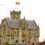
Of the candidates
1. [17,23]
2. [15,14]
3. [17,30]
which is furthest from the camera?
[15,14]

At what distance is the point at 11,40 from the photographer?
108375 millimetres

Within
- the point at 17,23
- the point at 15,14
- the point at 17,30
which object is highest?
the point at 15,14

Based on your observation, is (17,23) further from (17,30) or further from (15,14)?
(15,14)

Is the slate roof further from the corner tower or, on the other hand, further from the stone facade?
the corner tower

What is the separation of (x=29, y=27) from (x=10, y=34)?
343 inches

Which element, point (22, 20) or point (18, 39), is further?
point (22, 20)

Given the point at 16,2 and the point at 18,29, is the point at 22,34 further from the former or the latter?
the point at 16,2

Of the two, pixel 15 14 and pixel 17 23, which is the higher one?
pixel 15 14

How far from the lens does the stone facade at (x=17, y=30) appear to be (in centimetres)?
11031

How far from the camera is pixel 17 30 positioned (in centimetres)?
11062

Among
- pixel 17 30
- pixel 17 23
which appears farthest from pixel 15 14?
pixel 17 30

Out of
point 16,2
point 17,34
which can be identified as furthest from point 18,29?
point 16,2

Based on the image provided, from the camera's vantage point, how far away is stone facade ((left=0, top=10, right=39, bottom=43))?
110 metres

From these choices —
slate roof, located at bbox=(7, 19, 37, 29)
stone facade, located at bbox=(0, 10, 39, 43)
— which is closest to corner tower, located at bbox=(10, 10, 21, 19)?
stone facade, located at bbox=(0, 10, 39, 43)
